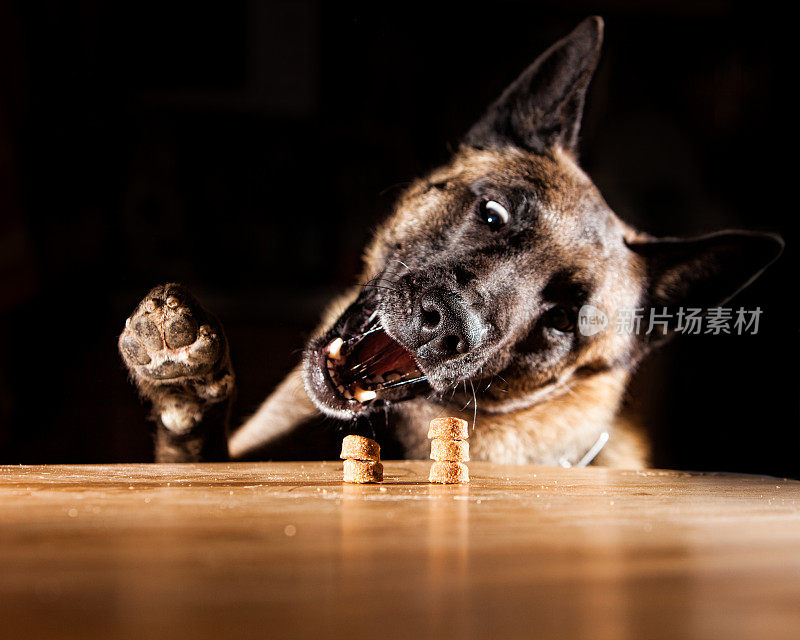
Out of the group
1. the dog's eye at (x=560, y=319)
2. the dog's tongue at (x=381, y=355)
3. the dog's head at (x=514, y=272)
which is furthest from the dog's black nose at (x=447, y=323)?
the dog's eye at (x=560, y=319)

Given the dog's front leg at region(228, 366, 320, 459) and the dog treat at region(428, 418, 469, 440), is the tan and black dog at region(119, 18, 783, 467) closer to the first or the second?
the dog's front leg at region(228, 366, 320, 459)

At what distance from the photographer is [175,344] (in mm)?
2006

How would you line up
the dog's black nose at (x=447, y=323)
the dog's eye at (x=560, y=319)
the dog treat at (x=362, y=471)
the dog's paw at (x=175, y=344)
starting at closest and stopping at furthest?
the dog treat at (x=362, y=471) → the dog's paw at (x=175, y=344) → the dog's black nose at (x=447, y=323) → the dog's eye at (x=560, y=319)

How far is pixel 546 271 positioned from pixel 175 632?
72.2 inches

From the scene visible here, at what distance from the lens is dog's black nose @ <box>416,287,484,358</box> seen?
2.13 meters

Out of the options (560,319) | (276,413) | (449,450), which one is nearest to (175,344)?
(276,413)

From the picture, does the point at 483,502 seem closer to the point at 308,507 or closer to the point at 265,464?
the point at 308,507

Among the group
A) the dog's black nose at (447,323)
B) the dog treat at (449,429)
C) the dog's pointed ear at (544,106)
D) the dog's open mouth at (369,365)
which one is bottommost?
the dog treat at (449,429)

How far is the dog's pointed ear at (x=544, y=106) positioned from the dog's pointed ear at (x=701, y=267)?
498mm

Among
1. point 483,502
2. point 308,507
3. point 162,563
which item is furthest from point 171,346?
point 162,563

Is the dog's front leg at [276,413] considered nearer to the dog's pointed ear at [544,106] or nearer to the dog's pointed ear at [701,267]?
the dog's pointed ear at [544,106]

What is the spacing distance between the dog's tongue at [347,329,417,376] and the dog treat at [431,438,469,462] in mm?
459

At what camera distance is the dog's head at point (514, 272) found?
221 centimetres

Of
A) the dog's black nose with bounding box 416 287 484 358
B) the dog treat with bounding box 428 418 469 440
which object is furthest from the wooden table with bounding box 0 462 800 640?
the dog's black nose with bounding box 416 287 484 358
